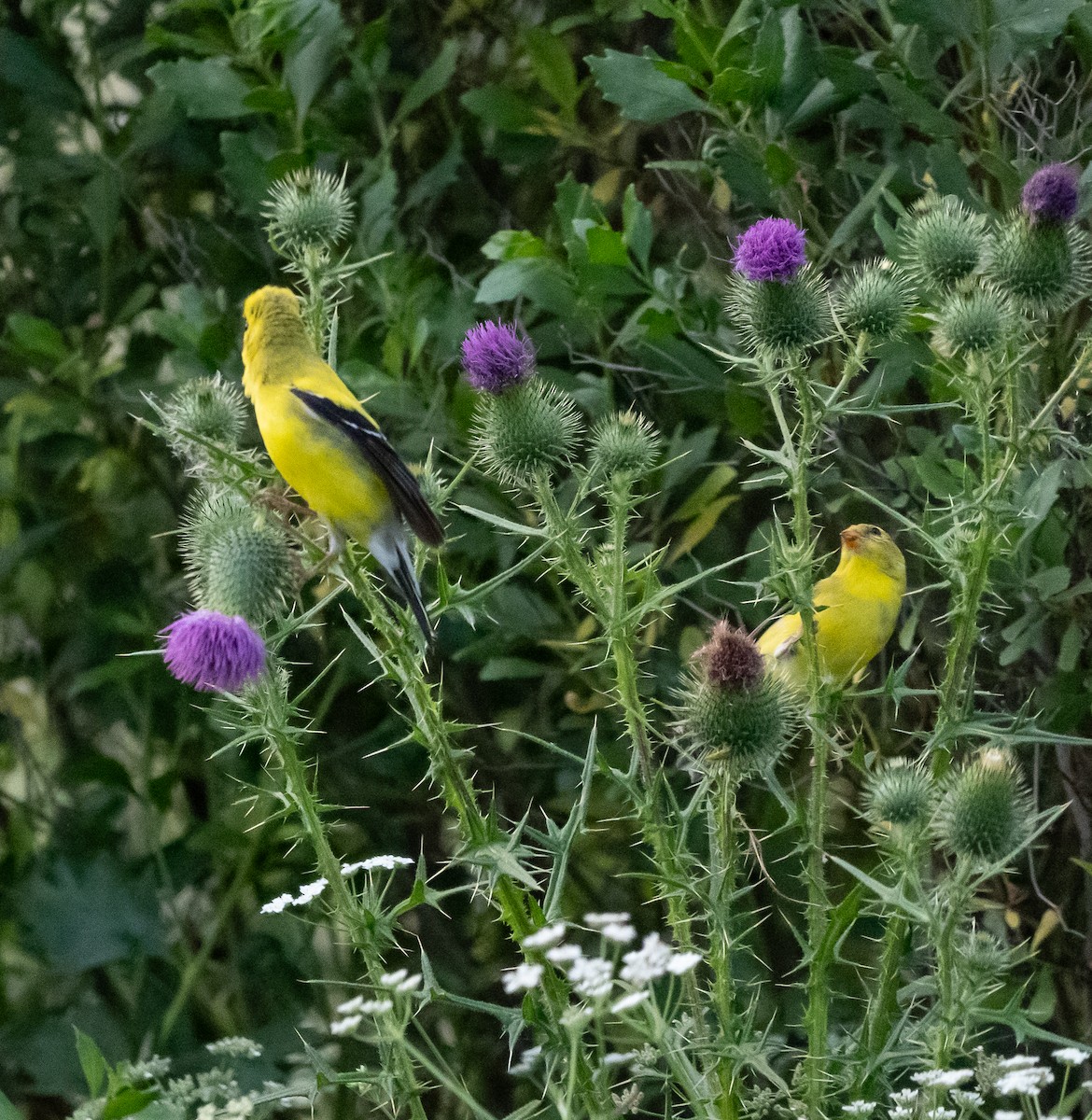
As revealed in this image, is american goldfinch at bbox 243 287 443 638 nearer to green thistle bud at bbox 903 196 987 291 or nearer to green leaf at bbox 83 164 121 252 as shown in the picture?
green thistle bud at bbox 903 196 987 291

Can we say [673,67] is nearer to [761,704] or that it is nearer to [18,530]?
[761,704]

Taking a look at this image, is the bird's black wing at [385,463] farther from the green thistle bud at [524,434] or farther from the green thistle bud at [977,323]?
the green thistle bud at [977,323]

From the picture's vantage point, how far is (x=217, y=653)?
1.25m

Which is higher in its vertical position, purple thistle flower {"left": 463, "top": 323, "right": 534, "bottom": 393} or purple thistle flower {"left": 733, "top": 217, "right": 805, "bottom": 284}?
purple thistle flower {"left": 733, "top": 217, "right": 805, "bottom": 284}

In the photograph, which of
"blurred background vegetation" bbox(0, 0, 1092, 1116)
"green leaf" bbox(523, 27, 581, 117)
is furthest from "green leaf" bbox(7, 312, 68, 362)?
"green leaf" bbox(523, 27, 581, 117)

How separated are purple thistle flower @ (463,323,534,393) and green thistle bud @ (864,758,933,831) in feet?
1.77

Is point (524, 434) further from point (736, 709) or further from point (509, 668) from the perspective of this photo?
point (509, 668)

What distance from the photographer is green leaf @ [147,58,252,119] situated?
80.1 inches

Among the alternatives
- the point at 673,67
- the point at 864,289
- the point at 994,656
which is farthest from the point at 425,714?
the point at 994,656

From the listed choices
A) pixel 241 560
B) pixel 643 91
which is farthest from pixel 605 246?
pixel 241 560

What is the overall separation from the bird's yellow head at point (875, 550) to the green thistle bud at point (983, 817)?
495 mm

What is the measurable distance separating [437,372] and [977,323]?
925mm

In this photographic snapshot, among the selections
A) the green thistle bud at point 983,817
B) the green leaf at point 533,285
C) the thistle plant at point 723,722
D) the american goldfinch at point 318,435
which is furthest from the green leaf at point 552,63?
the green thistle bud at point 983,817

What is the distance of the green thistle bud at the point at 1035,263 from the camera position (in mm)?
1419
